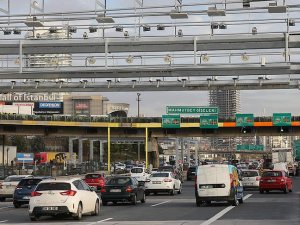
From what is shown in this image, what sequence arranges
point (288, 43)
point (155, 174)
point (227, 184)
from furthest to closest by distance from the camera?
point (155, 174) < point (288, 43) < point (227, 184)

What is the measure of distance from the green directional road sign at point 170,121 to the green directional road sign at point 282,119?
42.6 feet

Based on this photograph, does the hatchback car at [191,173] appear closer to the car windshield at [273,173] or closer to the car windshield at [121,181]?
the car windshield at [273,173]

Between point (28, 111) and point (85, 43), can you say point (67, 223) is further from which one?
point (28, 111)

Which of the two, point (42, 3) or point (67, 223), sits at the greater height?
point (42, 3)

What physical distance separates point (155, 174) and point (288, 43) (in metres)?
13.9

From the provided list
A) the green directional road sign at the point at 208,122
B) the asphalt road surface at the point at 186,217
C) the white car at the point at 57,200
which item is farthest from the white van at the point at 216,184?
the green directional road sign at the point at 208,122

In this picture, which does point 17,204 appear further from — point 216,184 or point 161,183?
point 161,183

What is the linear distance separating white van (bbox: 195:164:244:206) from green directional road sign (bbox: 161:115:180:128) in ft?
193

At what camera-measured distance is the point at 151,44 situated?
3331 centimetres

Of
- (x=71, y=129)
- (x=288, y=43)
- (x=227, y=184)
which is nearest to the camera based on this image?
(x=227, y=184)

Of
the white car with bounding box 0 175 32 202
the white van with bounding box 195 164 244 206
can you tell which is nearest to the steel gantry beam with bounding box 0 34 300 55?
the white van with bounding box 195 164 244 206

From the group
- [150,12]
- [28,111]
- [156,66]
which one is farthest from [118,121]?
[150,12]

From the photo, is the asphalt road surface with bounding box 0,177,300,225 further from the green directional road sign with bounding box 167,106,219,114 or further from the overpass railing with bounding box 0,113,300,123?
the overpass railing with bounding box 0,113,300,123

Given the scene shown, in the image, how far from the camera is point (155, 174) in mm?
42438
